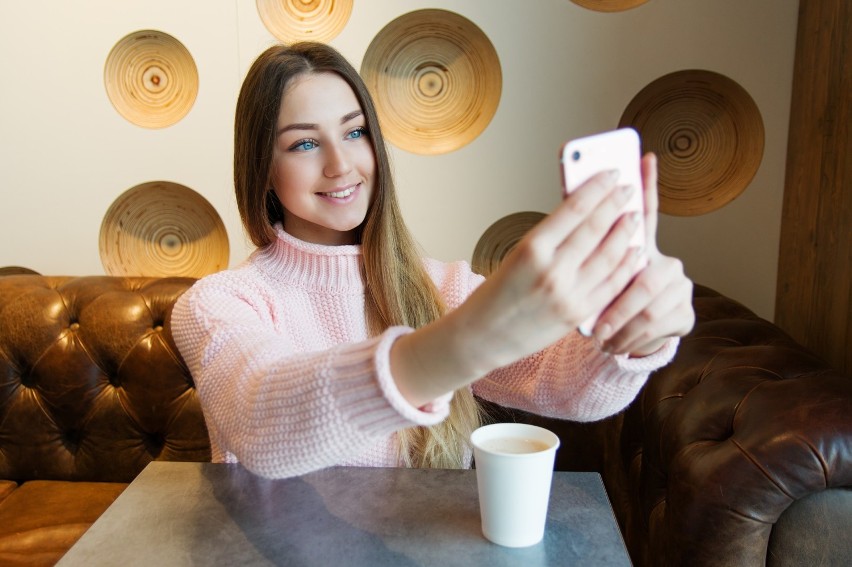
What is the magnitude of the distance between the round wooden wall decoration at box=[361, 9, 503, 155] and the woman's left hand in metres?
Answer: 1.18

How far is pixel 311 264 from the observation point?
1.08m

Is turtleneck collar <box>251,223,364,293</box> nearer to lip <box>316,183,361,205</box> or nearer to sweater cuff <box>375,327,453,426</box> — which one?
lip <box>316,183,361,205</box>

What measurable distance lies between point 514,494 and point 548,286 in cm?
23

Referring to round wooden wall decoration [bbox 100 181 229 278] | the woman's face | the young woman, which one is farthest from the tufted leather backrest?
the woman's face

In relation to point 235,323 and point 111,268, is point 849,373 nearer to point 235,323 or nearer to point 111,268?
point 235,323

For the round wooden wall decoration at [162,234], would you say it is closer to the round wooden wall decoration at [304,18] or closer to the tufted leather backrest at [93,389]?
the tufted leather backrest at [93,389]

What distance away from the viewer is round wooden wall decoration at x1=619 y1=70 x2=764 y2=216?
168 cm

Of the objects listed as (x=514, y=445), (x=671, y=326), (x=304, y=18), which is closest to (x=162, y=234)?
(x=304, y=18)

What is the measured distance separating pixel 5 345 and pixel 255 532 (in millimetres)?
1248

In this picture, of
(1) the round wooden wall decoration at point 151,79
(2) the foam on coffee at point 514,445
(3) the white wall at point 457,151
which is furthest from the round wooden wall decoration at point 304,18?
(2) the foam on coffee at point 514,445

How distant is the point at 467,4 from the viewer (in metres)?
1.70

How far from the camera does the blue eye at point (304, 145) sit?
3.34 feet

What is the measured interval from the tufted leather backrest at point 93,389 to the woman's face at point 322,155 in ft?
2.49

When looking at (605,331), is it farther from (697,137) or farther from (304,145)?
(697,137)
